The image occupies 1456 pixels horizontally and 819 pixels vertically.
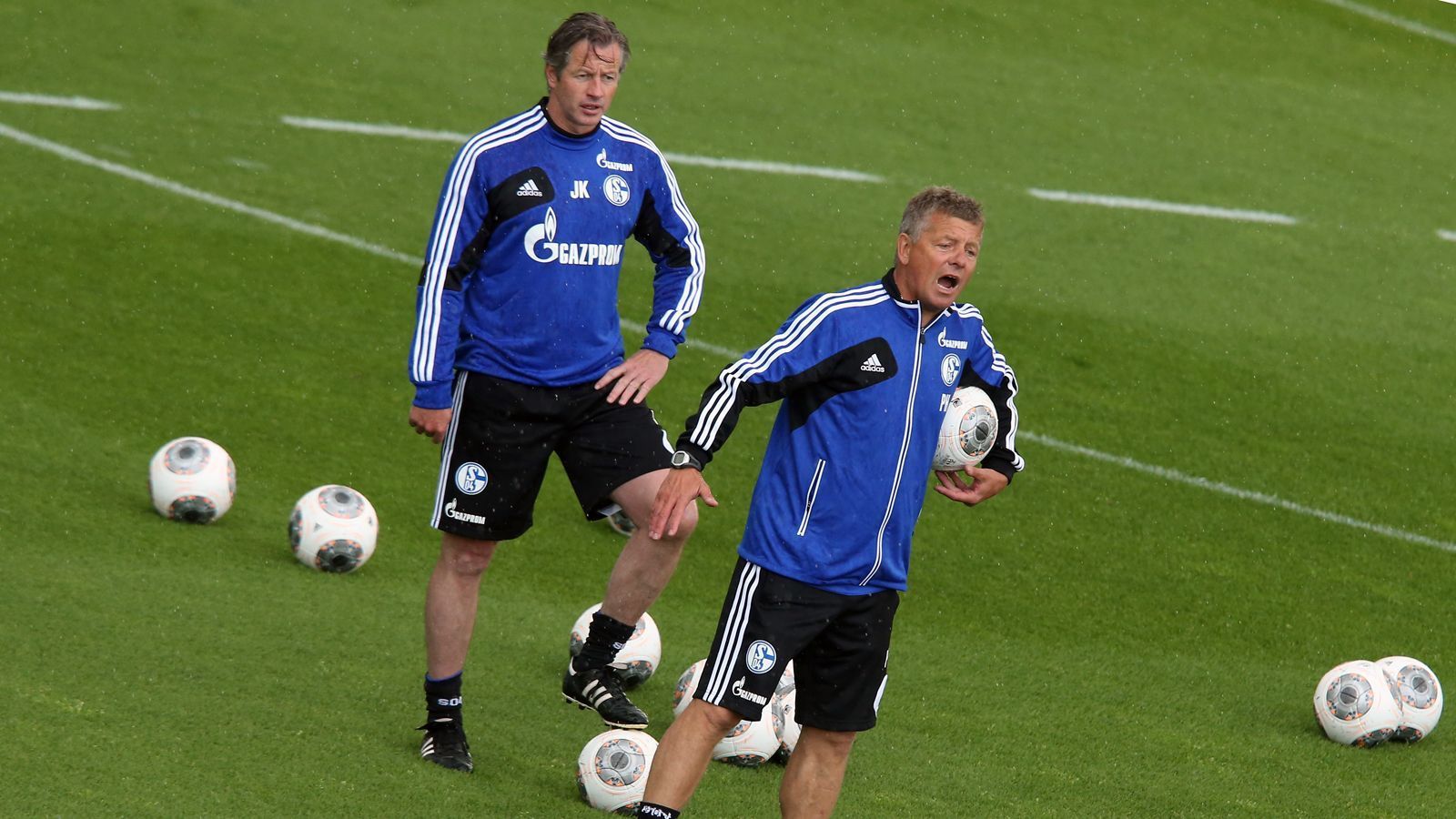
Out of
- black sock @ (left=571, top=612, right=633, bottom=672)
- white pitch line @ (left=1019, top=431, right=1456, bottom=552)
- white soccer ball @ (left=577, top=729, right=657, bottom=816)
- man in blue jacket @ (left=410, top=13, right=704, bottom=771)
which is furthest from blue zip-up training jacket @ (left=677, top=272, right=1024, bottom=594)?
white pitch line @ (left=1019, top=431, right=1456, bottom=552)

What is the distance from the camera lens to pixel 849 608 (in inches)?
217

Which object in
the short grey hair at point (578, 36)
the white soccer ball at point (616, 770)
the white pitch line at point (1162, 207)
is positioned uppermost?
the white pitch line at point (1162, 207)

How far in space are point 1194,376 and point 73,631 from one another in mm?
7876

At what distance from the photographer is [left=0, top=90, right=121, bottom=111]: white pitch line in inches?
588

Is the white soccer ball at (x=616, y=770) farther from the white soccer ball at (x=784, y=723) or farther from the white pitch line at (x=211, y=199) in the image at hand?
the white pitch line at (x=211, y=199)

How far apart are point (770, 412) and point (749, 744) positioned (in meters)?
5.15

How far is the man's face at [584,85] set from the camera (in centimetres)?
614

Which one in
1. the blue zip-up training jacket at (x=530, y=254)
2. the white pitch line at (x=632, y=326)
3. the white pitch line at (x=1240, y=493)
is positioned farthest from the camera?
the white pitch line at (x=632, y=326)

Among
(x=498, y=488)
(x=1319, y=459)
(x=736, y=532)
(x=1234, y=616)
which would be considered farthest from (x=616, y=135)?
(x=1319, y=459)

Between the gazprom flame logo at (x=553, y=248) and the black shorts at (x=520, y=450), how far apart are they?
450 millimetres

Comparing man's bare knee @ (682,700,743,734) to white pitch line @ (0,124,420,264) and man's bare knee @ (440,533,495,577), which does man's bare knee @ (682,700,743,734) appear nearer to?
man's bare knee @ (440,533,495,577)

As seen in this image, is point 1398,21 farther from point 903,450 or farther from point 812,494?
point 812,494

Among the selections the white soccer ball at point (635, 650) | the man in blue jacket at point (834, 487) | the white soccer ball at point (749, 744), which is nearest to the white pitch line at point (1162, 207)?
the white soccer ball at point (635, 650)

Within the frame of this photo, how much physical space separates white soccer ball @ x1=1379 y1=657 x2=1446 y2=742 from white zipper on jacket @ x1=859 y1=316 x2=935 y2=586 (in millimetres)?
3184
